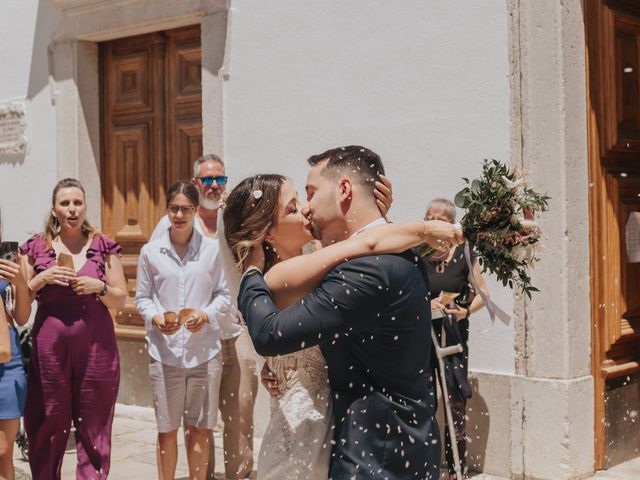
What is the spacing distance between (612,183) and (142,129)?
4.37 m

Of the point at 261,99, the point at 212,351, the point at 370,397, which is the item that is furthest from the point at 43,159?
the point at 370,397

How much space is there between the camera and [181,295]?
5883mm

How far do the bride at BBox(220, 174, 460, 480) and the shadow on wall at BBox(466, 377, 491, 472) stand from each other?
344cm

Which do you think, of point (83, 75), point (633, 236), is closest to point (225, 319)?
point (633, 236)

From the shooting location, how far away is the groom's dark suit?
2.49m

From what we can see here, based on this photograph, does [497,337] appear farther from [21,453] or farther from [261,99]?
[21,453]

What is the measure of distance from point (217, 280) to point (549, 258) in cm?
200

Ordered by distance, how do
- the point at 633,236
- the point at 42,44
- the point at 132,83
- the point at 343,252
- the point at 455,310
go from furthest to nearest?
1. the point at 42,44
2. the point at 132,83
3. the point at 633,236
4. the point at 455,310
5. the point at 343,252

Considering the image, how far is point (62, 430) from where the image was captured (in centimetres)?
560

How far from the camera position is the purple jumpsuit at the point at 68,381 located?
5.57m

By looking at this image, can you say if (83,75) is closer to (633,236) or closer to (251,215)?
(633,236)

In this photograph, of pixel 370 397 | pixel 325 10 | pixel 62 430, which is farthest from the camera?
pixel 325 10

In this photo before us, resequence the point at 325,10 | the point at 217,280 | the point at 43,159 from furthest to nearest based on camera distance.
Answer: the point at 43,159 → the point at 325,10 → the point at 217,280

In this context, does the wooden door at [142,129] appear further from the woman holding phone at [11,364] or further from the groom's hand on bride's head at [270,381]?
the groom's hand on bride's head at [270,381]
